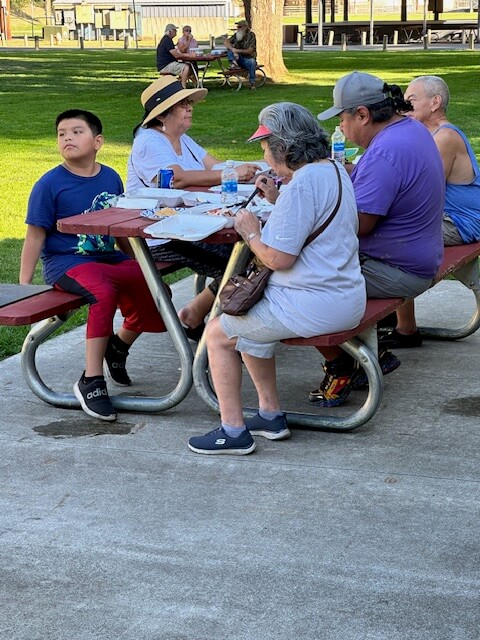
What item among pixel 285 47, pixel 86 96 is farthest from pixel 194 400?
pixel 285 47

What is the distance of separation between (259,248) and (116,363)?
133 cm

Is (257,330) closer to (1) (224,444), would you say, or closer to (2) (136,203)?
(1) (224,444)

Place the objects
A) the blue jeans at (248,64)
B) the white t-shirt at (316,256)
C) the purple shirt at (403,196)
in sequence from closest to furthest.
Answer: the white t-shirt at (316,256) < the purple shirt at (403,196) < the blue jeans at (248,64)

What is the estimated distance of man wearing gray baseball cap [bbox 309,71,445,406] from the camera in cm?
455

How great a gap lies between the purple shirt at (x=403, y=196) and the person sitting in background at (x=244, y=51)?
19357 mm

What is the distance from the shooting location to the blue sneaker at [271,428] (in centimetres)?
441

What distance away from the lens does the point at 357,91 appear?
15.2ft

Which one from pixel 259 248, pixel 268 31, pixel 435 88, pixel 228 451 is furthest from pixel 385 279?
pixel 268 31

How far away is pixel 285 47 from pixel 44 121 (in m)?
26.3

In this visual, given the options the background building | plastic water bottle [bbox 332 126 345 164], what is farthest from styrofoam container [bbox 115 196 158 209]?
the background building

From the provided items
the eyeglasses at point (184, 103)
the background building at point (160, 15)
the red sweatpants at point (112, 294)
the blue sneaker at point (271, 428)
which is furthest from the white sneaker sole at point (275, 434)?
the background building at point (160, 15)

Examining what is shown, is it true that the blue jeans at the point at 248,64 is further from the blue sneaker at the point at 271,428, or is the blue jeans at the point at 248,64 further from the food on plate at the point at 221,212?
the blue sneaker at the point at 271,428

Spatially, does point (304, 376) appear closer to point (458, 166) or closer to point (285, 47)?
point (458, 166)

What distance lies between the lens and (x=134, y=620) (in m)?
3.06
